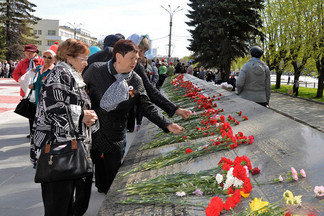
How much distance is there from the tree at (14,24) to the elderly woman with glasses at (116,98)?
4032 centimetres

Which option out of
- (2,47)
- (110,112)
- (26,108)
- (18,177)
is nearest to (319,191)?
(110,112)

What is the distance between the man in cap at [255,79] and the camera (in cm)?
462

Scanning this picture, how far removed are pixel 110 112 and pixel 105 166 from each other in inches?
25.5

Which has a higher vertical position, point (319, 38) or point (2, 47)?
point (319, 38)

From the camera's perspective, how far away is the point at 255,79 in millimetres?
4684

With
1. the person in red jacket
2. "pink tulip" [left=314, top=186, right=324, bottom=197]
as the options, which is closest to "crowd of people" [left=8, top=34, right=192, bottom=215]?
"pink tulip" [left=314, top=186, right=324, bottom=197]

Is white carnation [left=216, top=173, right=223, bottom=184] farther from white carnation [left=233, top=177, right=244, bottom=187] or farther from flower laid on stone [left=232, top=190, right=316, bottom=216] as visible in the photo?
flower laid on stone [left=232, top=190, right=316, bottom=216]

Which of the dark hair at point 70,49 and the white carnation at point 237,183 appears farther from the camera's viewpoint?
the dark hair at point 70,49

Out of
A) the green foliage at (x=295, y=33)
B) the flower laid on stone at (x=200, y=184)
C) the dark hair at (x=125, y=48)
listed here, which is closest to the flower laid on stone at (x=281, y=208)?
the flower laid on stone at (x=200, y=184)

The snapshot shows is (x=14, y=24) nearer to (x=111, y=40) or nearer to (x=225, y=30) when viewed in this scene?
(x=225, y=30)

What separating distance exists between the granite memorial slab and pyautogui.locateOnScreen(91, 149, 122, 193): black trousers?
121 millimetres

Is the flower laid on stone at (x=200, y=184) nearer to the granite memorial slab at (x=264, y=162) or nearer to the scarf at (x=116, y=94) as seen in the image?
the granite memorial slab at (x=264, y=162)

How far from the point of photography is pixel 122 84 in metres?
2.61

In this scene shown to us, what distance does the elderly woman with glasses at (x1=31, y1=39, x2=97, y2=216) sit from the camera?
2131mm
